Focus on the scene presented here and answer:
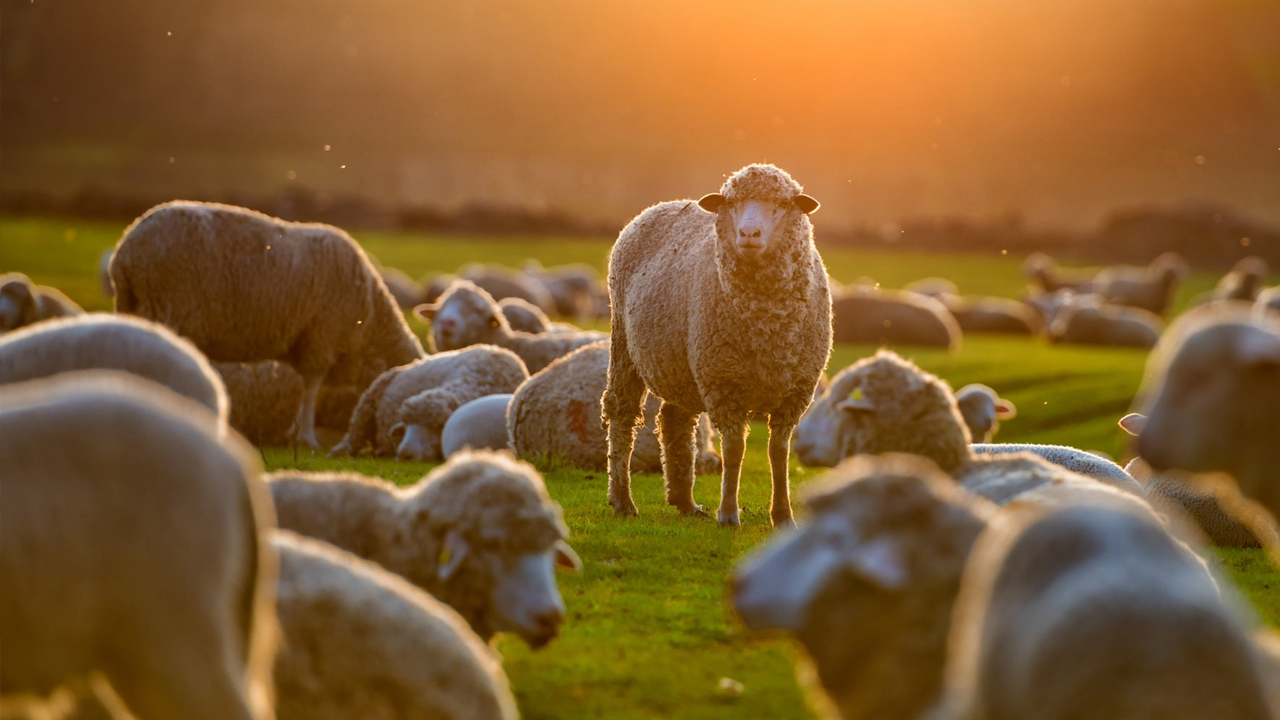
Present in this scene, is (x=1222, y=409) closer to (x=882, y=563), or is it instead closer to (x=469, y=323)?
(x=882, y=563)

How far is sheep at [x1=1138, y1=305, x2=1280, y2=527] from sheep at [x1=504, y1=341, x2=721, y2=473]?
26.1 feet

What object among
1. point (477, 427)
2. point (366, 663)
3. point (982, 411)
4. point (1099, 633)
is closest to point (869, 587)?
point (1099, 633)

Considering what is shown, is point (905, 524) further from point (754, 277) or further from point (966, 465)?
point (754, 277)

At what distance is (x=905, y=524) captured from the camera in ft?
13.0

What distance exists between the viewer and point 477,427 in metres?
12.6

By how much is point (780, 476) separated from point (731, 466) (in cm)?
37

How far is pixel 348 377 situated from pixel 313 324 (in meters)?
1.13

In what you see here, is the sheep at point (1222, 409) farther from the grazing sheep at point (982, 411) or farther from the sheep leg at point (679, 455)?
the grazing sheep at point (982, 411)

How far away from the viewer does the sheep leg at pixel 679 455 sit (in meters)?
10.4

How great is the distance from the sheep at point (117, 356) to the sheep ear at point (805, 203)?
503 cm

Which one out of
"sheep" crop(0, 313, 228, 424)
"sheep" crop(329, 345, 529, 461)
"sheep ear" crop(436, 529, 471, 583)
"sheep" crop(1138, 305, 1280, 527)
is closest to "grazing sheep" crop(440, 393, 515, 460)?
"sheep" crop(329, 345, 529, 461)

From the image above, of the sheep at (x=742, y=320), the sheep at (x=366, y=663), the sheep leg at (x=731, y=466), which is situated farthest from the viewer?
the sheep leg at (x=731, y=466)

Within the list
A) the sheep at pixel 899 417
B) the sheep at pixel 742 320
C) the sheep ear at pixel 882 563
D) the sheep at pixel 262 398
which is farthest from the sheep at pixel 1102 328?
the sheep ear at pixel 882 563

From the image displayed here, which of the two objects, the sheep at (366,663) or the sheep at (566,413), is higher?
the sheep at (366,663)
